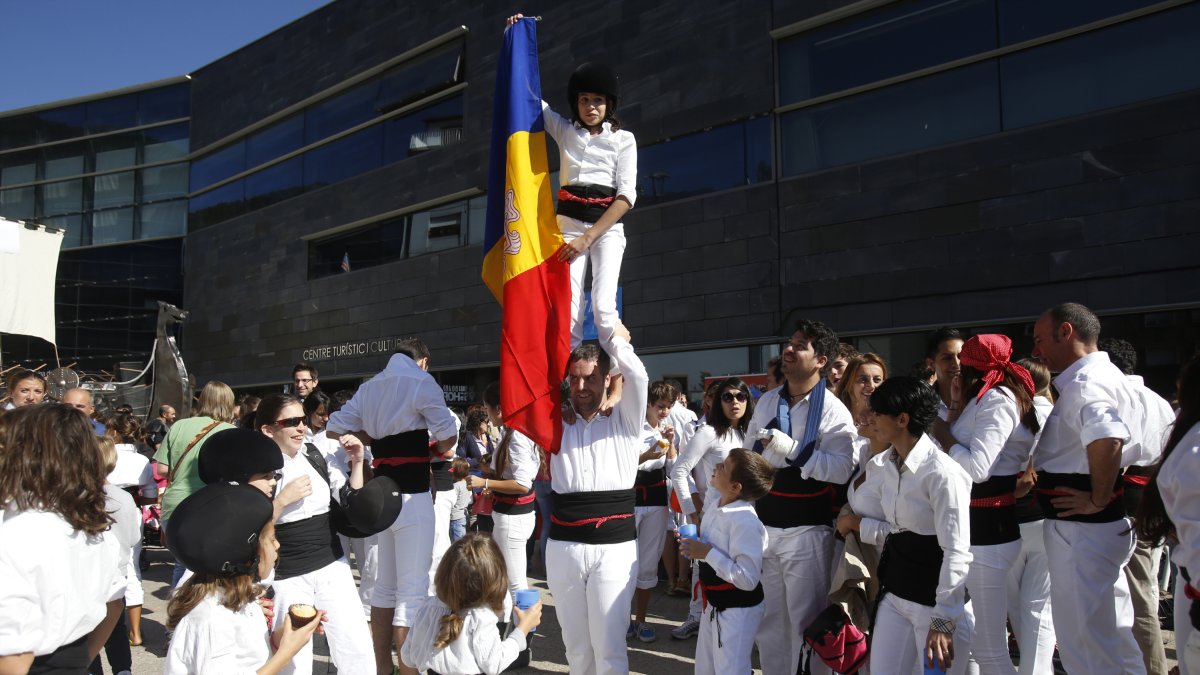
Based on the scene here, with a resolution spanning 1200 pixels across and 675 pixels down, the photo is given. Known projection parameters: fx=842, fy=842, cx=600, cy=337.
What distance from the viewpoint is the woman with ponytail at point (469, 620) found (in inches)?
129

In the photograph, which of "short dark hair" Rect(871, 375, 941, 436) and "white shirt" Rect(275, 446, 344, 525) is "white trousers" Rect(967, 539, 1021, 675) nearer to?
"short dark hair" Rect(871, 375, 941, 436)

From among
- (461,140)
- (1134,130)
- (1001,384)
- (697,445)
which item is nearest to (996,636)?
(1001,384)

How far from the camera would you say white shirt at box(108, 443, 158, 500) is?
5.91 metres

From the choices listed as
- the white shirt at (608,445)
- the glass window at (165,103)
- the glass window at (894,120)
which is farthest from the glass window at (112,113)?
the white shirt at (608,445)

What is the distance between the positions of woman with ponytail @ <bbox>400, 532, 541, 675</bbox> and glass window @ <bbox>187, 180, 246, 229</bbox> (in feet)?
68.7

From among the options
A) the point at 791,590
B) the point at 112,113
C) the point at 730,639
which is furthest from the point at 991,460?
the point at 112,113

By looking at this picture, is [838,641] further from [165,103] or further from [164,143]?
[165,103]

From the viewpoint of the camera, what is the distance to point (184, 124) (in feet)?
79.3

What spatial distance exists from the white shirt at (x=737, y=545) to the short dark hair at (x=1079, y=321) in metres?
1.77

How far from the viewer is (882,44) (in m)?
11.3

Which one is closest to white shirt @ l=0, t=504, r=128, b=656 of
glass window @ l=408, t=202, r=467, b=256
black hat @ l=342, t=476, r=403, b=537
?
black hat @ l=342, t=476, r=403, b=537

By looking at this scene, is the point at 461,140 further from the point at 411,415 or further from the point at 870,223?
the point at 411,415

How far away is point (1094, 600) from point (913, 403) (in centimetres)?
→ 122

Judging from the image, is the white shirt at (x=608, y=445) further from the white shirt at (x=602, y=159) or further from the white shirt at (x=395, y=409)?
the white shirt at (x=395, y=409)
